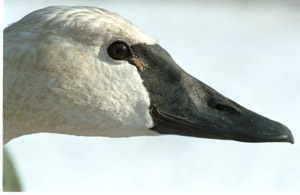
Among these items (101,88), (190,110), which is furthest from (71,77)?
(190,110)

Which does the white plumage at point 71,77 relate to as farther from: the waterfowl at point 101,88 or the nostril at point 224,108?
the nostril at point 224,108

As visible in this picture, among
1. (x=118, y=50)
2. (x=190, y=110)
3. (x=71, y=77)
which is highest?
(x=118, y=50)

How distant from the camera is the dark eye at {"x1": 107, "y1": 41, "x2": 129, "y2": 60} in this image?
2.37m

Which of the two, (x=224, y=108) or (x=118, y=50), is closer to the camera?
(x=118, y=50)

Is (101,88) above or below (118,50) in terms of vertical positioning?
below

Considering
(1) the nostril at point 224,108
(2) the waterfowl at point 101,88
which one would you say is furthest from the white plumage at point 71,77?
(1) the nostril at point 224,108

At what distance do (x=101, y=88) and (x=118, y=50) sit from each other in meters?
0.19

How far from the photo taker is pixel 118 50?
239cm

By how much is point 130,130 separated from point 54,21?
0.61 meters

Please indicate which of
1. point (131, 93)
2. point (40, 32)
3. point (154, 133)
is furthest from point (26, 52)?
point (154, 133)

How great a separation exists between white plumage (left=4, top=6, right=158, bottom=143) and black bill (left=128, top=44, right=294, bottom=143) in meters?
0.05

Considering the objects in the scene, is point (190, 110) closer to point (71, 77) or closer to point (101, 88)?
point (101, 88)

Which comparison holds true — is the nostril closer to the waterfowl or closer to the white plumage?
the waterfowl

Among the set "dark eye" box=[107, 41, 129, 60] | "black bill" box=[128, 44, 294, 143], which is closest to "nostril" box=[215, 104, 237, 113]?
"black bill" box=[128, 44, 294, 143]
